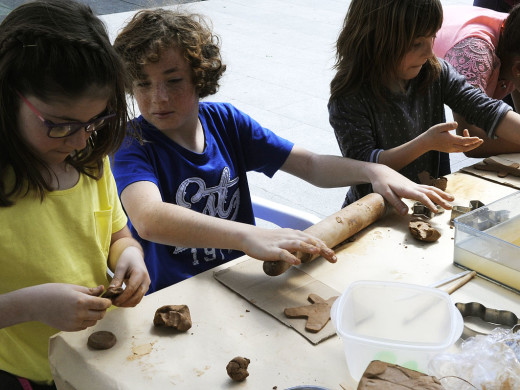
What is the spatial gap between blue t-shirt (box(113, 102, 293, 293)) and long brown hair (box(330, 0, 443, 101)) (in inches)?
14.9

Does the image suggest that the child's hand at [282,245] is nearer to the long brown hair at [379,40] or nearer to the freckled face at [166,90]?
the freckled face at [166,90]

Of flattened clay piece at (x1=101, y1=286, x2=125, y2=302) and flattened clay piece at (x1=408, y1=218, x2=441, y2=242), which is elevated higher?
flattened clay piece at (x1=101, y1=286, x2=125, y2=302)

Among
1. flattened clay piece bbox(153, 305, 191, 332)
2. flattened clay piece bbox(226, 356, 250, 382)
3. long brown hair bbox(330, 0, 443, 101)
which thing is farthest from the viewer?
long brown hair bbox(330, 0, 443, 101)

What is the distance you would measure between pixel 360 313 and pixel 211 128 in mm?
963

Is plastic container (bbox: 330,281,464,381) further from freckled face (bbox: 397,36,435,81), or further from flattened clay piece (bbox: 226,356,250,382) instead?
freckled face (bbox: 397,36,435,81)

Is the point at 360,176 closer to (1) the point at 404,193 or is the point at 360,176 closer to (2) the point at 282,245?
(1) the point at 404,193

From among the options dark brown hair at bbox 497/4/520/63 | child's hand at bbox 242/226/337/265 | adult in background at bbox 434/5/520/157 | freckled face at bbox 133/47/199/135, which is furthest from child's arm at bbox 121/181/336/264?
dark brown hair at bbox 497/4/520/63

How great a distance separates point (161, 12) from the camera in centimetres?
179

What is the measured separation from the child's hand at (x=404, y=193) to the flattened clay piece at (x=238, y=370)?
2.57 feet

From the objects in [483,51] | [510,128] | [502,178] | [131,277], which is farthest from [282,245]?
[483,51]

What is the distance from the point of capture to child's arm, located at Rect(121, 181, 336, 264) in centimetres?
135

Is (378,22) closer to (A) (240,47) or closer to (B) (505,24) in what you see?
(B) (505,24)

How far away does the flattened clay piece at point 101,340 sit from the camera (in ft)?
3.67

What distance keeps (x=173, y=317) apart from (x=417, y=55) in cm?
130
